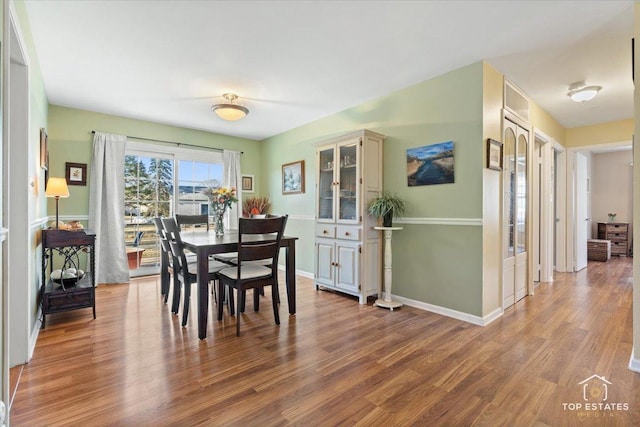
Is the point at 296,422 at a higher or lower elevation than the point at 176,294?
lower

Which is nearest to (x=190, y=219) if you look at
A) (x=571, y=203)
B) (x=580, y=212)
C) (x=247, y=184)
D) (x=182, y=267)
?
(x=182, y=267)

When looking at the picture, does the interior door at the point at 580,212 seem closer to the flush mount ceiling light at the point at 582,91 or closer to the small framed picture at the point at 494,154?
the flush mount ceiling light at the point at 582,91

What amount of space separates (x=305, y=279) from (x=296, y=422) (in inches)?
130

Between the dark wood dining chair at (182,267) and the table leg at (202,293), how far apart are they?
0.24m

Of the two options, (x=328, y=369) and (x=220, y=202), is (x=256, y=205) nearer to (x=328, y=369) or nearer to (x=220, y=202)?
(x=220, y=202)

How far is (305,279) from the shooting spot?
484cm

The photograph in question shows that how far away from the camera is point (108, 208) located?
4.43 meters

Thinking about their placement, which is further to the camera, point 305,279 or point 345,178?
point 305,279

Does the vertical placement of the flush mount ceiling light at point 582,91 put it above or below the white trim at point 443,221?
above

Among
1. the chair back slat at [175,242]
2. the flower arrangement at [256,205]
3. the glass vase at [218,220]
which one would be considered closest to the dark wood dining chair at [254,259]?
the chair back slat at [175,242]

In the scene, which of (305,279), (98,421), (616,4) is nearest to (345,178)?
(305,279)

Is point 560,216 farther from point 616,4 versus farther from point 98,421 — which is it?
point 98,421

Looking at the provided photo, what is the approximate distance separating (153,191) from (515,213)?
5283 mm

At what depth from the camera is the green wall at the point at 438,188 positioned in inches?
115
